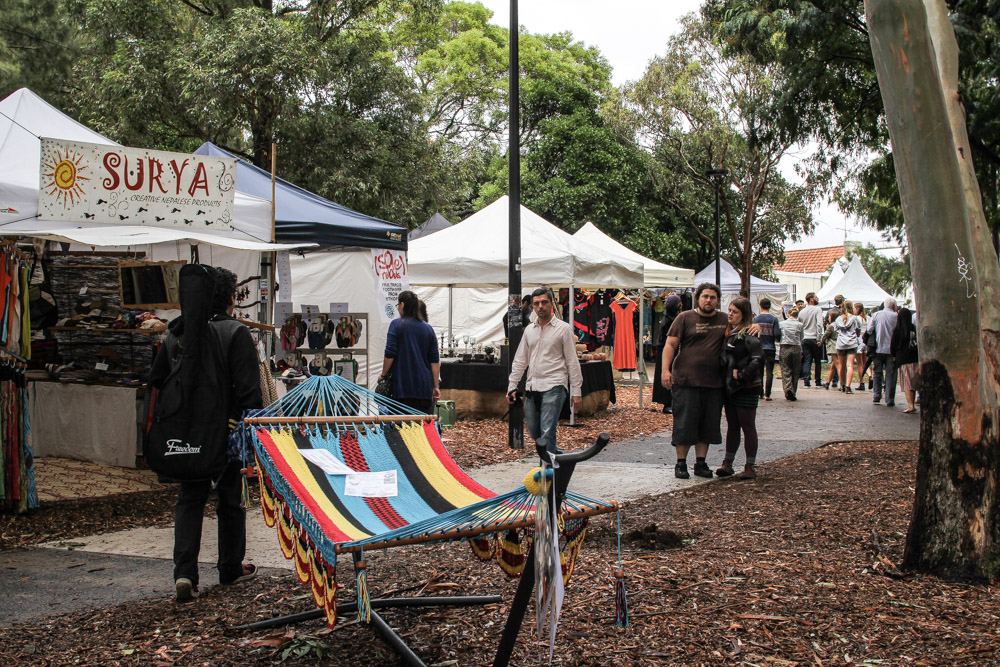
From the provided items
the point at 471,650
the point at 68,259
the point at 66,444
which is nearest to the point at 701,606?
the point at 471,650

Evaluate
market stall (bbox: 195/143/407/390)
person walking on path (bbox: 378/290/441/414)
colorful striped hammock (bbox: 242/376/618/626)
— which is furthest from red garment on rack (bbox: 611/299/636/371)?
colorful striped hammock (bbox: 242/376/618/626)

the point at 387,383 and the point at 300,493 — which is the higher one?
the point at 387,383

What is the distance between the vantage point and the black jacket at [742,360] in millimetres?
7805

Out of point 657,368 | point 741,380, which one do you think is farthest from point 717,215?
point 741,380

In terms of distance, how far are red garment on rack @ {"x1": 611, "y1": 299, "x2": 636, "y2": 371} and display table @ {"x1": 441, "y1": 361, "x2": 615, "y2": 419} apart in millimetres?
3031

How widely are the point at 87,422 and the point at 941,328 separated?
734 centimetres

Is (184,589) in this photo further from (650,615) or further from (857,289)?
(857,289)

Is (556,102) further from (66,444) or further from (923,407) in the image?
(923,407)

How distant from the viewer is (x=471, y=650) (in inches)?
158

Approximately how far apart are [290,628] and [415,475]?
38.4 inches

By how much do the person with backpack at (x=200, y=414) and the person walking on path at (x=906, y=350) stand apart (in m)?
11.8

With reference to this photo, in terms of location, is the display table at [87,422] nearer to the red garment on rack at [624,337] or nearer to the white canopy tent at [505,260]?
the white canopy tent at [505,260]

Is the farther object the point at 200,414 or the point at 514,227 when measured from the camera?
the point at 514,227

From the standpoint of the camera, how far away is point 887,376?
1584cm
